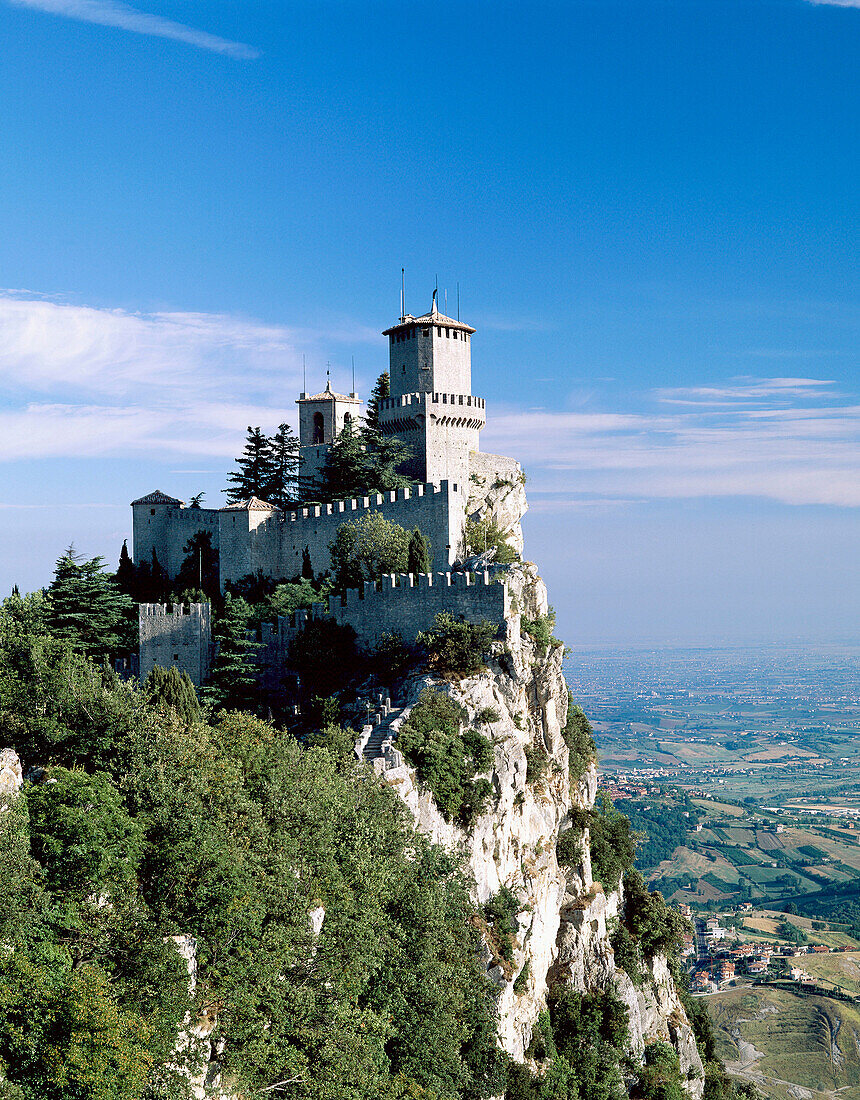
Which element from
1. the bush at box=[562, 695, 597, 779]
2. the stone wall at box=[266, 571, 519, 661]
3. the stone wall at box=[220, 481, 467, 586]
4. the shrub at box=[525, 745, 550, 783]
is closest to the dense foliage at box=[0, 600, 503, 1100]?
the shrub at box=[525, 745, 550, 783]

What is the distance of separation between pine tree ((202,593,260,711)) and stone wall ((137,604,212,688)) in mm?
595

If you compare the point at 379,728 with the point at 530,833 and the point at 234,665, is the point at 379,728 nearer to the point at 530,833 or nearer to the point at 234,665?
the point at 530,833

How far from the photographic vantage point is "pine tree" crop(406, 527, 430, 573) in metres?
44.5

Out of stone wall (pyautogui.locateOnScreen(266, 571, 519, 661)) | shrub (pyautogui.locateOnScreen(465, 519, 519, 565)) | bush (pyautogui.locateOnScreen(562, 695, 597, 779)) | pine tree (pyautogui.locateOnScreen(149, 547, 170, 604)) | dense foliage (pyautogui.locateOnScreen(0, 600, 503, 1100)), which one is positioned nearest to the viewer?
dense foliage (pyautogui.locateOnScreen(0, 600, 503, 1100))

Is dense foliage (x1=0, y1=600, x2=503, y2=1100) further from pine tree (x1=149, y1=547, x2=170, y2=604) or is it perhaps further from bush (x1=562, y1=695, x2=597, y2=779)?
pine tree (x1=149, y1=547, x2=170, y2=604)

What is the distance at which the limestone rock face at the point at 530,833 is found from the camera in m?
35.8

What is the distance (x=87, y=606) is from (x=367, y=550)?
13.1 m

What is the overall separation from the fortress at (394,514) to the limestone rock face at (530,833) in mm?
3318

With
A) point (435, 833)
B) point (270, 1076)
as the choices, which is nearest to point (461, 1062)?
point (435, 833)

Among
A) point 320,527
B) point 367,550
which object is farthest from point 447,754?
point 320,527

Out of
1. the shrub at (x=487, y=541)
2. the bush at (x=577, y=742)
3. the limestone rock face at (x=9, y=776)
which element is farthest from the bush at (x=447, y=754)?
the limestone rock face at (x=9, y=776)

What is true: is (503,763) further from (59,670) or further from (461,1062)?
(59,670)

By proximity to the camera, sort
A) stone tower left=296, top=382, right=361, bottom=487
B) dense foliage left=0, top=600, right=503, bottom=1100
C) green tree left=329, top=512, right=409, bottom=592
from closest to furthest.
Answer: dense foliage left=0, top=600, right=503, bottom=1100 < green tree left=329, top=512, right=409, bottom=592 < stone tower left=296, top=382, right=361, bottom=487

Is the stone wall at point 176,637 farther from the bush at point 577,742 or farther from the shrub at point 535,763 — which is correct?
the bush at point 577,742
